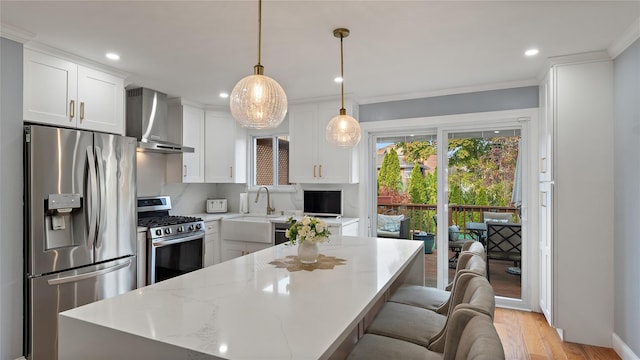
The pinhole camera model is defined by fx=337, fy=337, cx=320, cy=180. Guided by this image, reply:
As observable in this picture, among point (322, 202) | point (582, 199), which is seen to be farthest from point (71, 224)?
point (582, 199)

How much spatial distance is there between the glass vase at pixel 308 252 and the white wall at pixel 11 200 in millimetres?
2034

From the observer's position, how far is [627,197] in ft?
8.13

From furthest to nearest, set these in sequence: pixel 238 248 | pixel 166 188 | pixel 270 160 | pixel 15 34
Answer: pixel 270 160, pixel 166 188, pixel 238 248, pixel 15 34

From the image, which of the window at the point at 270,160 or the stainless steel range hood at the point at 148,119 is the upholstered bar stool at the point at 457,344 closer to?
the stainless steel range hood at the point at 148,119

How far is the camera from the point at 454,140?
155 inches

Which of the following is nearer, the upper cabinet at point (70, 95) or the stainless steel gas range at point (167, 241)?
the upper cabinet at point (70, 95)

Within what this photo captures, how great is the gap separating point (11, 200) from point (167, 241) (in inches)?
53.3

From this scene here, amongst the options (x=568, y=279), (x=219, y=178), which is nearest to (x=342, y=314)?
(x=568, y=279)

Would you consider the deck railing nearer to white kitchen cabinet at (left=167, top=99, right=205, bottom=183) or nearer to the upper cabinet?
white kitchen cabinet at (left=167, top=99, right=205, bottom=183)

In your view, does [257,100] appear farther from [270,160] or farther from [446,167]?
[270,160]

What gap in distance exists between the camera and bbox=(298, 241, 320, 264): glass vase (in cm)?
204

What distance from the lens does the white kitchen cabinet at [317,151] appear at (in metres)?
4.05

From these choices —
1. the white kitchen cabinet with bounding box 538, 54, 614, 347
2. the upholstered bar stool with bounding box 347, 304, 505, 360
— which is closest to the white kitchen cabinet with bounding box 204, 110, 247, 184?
the upholstered bar stool with bounding box 347, 304, 505, 360

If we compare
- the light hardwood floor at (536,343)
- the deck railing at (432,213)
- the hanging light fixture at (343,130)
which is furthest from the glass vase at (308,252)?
the deck railing at (432,213)
